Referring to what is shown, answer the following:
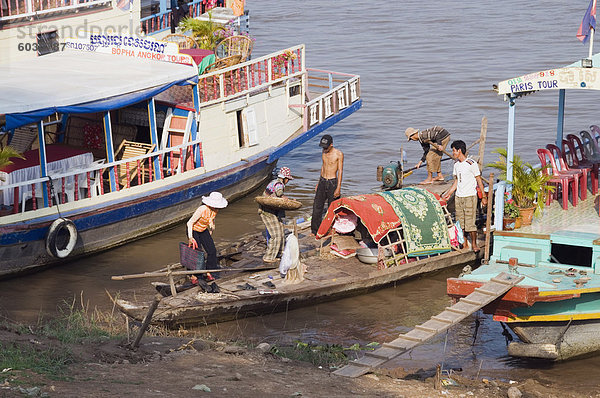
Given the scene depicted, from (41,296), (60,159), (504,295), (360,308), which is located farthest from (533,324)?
(60,159)

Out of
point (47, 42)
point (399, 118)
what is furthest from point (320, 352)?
point (399, 118)

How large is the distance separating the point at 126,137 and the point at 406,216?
6.17 meters

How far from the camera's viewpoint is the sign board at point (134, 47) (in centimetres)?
1641

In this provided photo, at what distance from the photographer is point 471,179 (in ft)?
42.2

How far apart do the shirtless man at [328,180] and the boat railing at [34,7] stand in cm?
771

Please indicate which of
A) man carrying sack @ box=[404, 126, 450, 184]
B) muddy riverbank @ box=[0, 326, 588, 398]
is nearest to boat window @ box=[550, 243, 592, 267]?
muddy riverbank @ box=[0, 326, 588, 398]

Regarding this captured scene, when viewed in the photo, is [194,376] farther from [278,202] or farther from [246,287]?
[278,202]

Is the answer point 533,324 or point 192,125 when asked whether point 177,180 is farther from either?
point 533,324

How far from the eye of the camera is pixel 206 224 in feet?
39.0

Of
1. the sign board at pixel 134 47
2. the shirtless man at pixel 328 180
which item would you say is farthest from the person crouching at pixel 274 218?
the sign board at pixel 134 47

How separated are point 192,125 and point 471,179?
5.48 m

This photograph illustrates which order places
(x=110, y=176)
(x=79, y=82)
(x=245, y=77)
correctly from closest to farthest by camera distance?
1. (x=79, y=82)
2. (x=110, y=176)
3. (x=245, y=77)

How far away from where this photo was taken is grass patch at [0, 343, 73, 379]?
810cm

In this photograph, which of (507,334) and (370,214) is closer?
(507,334)
